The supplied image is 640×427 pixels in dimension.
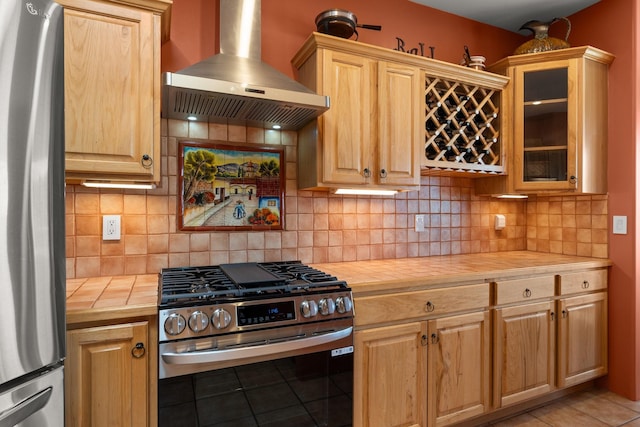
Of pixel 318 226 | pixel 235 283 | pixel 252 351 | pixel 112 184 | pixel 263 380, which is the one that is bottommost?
pixel 263 380

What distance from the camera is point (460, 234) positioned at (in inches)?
107

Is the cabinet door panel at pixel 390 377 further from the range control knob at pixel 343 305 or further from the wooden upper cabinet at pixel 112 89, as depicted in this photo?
the wooden upper cabinet at pixel 112 89

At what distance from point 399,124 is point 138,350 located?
66.9 inches

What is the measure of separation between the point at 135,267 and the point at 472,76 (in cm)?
232

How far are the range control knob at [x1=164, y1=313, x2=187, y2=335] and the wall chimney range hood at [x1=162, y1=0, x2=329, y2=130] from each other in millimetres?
898

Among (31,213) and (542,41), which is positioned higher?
(542,41)

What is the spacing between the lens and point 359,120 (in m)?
1.99

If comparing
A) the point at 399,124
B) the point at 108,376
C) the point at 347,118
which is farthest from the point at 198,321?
the point at 399,124

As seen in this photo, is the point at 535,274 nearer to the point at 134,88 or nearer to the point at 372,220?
the point at 372,220

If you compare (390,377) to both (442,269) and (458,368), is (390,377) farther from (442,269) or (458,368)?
(442,269)

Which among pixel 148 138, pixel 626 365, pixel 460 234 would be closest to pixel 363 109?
pixel 148 138

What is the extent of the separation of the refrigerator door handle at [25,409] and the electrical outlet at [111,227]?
93 cm

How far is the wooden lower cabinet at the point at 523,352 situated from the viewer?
200 centimetres

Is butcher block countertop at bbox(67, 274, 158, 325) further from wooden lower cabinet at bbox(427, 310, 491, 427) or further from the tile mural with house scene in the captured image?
wooden lower cabinet at bbox(427, 310, 491, 427)
